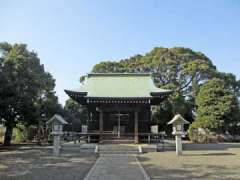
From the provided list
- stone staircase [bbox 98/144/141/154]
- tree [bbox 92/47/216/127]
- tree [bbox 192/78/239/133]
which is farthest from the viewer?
tree [bbox 92/47/216/127]

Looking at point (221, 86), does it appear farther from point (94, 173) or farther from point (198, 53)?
point (94, 173)

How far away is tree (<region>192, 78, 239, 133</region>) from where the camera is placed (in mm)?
28906

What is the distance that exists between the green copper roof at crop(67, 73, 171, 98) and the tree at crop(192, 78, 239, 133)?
8325mm

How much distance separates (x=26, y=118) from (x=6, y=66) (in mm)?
4373

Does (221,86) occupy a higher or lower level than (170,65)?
lower

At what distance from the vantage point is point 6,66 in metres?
22.1

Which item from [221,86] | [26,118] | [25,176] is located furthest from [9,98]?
[221,86]

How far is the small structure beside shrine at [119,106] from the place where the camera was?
20.6m

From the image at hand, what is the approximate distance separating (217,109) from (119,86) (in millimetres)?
11662

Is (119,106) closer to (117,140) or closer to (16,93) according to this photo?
(117,140)

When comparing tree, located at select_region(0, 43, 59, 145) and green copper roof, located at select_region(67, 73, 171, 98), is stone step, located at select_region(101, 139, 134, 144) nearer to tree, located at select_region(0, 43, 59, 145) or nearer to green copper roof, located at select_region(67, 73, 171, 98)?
green copper roof, located at select_region(67, 73, 171, 98)

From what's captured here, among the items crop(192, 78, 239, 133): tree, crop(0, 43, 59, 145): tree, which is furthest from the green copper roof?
crop(192, 78, 239, 133): tree

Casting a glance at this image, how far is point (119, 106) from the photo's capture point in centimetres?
2170

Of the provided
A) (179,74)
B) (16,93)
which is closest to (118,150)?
(16,93)
